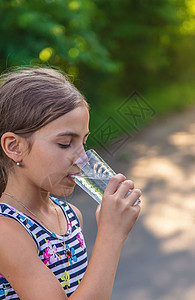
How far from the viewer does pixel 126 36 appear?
11602mm

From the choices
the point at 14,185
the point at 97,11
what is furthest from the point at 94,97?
the point at 14,185

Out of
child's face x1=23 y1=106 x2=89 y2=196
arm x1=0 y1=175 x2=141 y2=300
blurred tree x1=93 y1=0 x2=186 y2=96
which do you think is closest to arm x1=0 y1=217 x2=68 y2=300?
arm x1=0 y1=175 x2=141 y2=300

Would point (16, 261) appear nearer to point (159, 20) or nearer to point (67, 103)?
point (67, 103)

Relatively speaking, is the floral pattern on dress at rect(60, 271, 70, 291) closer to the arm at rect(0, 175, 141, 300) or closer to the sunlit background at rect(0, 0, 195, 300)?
the arm at rect(0, 175, 141, 300)

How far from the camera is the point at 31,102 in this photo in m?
1.45

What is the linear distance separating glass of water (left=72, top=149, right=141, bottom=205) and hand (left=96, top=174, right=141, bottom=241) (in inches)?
2.1

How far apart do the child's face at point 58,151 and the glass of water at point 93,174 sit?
2cm

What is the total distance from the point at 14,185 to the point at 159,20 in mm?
11608

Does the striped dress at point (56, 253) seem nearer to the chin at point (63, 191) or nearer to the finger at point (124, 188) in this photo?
the chin at point (63, 191)

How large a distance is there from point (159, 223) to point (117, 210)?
3837 millimetres

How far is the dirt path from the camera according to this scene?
3.86 m

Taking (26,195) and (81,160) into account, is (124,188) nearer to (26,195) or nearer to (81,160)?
(81,160)

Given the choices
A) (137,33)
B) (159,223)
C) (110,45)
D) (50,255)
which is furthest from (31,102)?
(137,33)

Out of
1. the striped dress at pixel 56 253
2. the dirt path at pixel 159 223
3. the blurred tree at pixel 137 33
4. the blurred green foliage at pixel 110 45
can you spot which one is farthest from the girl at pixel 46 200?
the blurred tree at pixel 137 33
